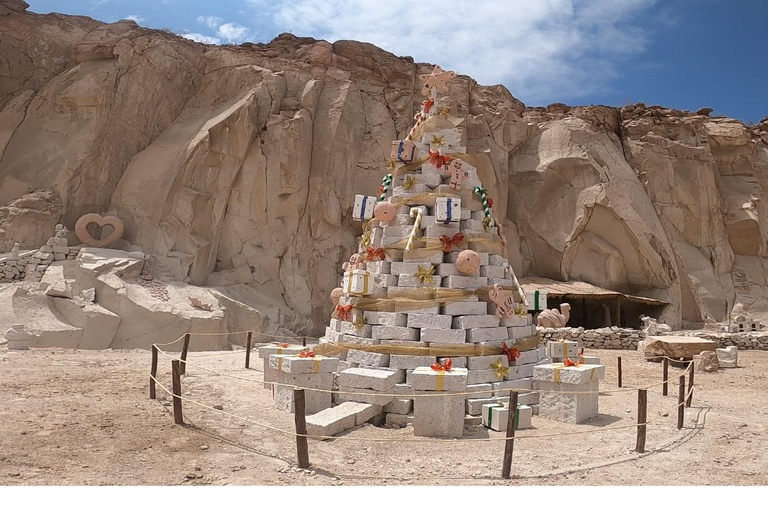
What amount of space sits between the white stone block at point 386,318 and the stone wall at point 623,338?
40.0 feet

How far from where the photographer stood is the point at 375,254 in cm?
981

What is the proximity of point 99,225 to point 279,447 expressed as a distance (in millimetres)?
15587

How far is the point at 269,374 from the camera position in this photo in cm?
930

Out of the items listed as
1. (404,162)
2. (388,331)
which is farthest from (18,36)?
(388,331)

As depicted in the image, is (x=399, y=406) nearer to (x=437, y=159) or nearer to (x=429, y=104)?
(x=437, y=159)

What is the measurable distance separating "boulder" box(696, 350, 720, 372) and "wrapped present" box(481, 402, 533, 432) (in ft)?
27.9

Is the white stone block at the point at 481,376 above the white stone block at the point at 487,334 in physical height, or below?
below

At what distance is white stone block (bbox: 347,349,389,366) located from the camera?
347 inches

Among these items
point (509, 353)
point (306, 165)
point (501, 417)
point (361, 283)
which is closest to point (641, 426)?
point (501, 417)

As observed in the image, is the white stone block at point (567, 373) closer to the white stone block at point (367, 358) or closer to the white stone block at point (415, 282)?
the white stone block at point (415, 282)

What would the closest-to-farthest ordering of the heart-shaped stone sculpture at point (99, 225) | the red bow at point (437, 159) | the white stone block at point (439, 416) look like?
the white stone block at point (439, 416) < the red bow at point (437, 159) < the heart-shaped stone sculpture at point (99, 225)

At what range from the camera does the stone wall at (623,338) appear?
62.2 ft

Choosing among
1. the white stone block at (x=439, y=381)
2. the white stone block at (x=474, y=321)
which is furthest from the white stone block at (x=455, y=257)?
the white stone block at (x=439, y=381)

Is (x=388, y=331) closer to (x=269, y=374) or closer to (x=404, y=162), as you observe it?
(x=269, y=374)
